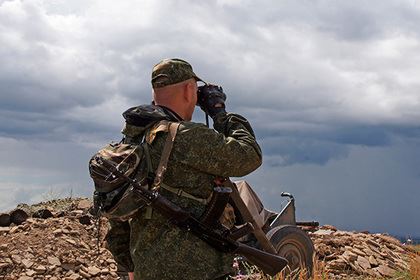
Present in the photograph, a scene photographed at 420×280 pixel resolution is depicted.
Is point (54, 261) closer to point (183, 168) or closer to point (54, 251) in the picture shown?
point (54, 251)

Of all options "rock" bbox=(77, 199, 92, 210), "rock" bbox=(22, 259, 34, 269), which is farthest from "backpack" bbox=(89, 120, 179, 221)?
"rock" bbox=(77, 199, 92, 210)

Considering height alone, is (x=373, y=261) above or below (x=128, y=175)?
above

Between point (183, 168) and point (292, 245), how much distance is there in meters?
5.64

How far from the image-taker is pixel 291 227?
945 centimetres

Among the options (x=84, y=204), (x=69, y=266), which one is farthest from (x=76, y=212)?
(x=69, y=266)

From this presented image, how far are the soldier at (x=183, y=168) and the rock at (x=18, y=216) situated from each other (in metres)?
9.79

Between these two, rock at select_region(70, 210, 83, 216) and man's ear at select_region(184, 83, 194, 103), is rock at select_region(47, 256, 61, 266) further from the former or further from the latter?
man's ear at select_region(184, 83, 194, 103)

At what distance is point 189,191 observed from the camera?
14.0 feet

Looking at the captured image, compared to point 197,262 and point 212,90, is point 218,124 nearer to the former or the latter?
point 212,90

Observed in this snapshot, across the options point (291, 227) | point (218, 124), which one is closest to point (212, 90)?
point (218, 124)

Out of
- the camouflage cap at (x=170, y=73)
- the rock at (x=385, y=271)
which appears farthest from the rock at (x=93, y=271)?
the camouflage cap at (x=170, y=73)

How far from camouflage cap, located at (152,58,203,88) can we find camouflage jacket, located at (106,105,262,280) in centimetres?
23

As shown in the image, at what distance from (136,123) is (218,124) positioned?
557 mm

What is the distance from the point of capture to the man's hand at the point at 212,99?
4.57 meters
